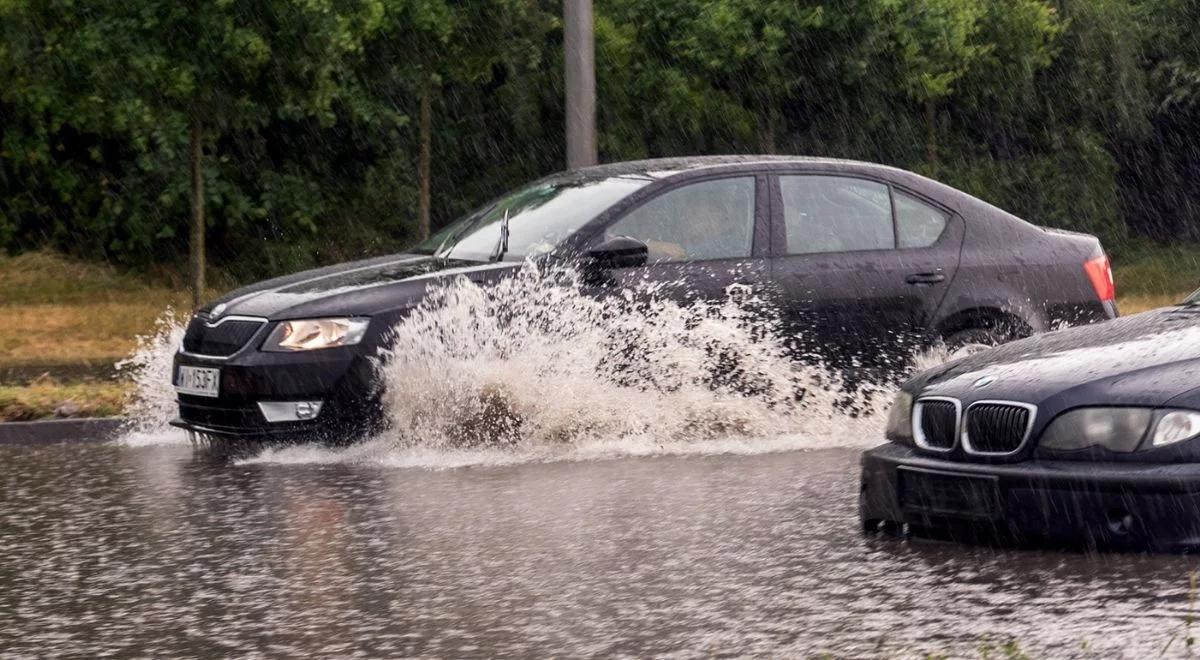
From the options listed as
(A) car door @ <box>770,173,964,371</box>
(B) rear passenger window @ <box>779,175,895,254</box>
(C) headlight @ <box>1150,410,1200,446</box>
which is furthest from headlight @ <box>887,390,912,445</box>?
(B) rear passenger window @ <box>779,175,895,254</box>

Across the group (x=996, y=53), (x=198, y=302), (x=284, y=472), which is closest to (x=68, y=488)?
(x=284, y=472)

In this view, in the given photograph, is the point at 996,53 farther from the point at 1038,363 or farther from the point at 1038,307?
the point at 1038,363

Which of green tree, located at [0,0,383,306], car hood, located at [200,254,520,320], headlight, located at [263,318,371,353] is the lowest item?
headlight, located at [263,318,371,353]

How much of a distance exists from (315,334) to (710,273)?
2099 mm

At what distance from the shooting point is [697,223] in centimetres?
1042

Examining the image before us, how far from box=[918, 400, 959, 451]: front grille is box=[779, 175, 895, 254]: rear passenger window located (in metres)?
3.31

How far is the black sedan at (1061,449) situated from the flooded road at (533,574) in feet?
0.59

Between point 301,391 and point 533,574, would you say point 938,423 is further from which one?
point 301,391

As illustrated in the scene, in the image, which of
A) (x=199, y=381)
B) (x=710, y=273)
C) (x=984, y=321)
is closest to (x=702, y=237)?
(x=710, y=273)

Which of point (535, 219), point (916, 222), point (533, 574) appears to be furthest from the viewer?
point (916, 222)

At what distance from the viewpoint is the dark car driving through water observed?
973 centimetres

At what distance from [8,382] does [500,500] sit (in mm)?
6744

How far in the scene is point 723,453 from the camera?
1003 cm

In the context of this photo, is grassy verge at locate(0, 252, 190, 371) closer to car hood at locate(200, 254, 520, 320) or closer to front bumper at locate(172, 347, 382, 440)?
car hood at locate(200, 254, 520, 320)
